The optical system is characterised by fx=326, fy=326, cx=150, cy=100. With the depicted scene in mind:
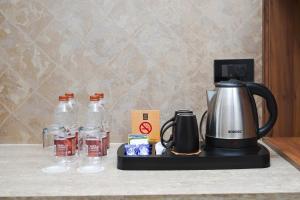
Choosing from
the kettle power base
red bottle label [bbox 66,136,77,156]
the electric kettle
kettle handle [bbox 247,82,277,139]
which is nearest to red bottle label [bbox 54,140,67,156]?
red bottle label [bbox 66,136,77,156]

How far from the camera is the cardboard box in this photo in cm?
132

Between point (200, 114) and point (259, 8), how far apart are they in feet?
1.71

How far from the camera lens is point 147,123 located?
1.33 metres

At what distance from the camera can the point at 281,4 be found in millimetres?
1371

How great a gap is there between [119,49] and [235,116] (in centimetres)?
60

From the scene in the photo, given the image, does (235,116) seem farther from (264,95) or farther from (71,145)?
(71,145)

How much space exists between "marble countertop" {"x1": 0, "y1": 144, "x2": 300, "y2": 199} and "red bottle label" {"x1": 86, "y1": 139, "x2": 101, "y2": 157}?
63 mm

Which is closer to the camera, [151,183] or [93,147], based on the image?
[151,183]

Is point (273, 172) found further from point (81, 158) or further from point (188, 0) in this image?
point (188, 0)

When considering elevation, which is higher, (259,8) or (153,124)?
(259,8)

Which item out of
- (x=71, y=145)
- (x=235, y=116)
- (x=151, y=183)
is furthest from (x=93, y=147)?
(x=235, y=116)

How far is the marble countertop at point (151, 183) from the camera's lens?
83 centimetres

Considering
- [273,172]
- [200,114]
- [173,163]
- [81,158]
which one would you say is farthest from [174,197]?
[200,114]

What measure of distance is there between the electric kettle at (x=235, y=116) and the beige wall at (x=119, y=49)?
327mm
